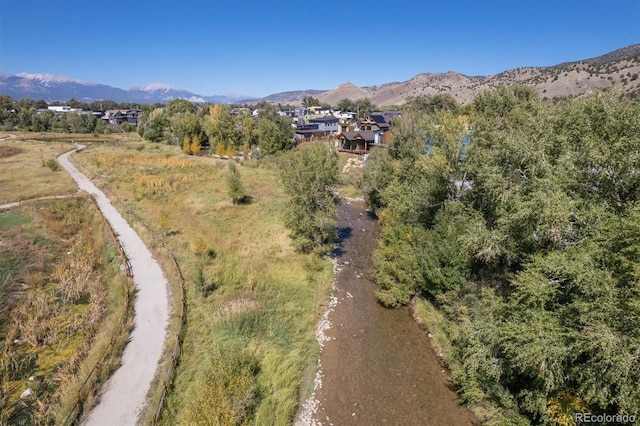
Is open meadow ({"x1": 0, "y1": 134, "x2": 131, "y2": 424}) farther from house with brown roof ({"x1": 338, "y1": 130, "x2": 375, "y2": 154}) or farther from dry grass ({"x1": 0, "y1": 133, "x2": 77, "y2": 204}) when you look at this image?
house with brown roof ({"x1": 338, "y1": 130, "x2": 375, "y2": 154})

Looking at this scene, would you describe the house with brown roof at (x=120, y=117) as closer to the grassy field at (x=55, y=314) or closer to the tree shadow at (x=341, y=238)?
the grassy field at (x=55, y=314)

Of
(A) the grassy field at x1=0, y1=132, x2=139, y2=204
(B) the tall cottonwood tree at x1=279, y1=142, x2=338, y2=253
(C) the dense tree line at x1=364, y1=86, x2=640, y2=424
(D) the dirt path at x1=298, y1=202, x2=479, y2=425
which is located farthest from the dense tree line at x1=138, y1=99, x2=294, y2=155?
(C) the dense tree line at x1=364, y1=86, x2=640, y2=424

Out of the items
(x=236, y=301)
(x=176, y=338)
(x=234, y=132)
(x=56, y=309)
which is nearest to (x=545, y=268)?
(x=236, y=301)

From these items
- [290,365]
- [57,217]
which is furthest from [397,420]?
[57,217]

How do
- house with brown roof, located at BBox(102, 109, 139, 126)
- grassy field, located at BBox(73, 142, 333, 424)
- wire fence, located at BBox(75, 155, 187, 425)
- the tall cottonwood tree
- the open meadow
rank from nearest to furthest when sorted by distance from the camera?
wire fence, located at BBox(75, 155, 187, 425), grassy field, located at BBox(73, 142, 333, 424), the open meadow, the tall cottonwood tree, house with brown roof, located at BBox(102, 109, 139, 126)

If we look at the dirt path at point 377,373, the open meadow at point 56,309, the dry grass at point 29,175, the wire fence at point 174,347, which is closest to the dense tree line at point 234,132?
the dry grass at point 29,175

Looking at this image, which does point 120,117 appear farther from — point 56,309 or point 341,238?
Answer: point 56,309

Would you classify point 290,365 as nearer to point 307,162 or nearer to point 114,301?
point 114,301
